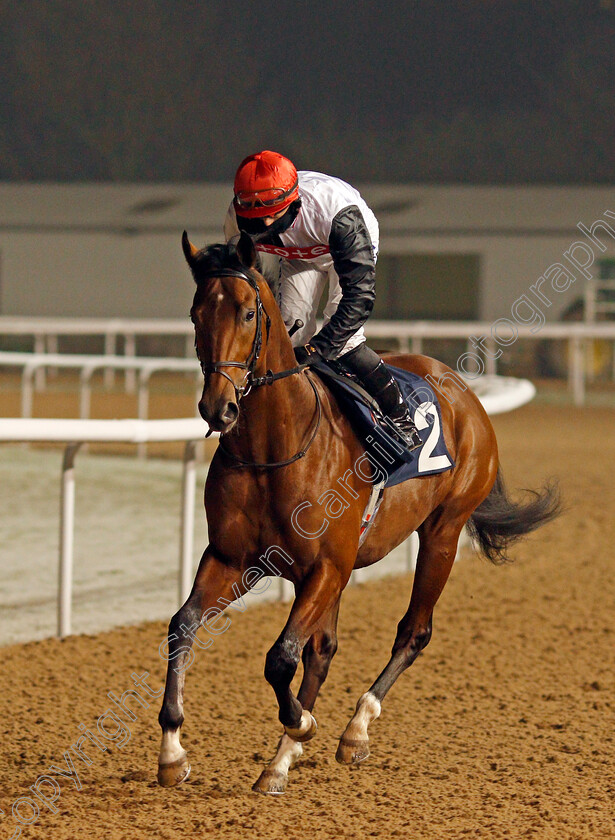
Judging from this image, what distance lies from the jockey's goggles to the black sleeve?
178 millimetres

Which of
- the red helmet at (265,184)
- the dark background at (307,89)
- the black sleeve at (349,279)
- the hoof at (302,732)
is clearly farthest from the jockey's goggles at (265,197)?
the dark background at (307,89)

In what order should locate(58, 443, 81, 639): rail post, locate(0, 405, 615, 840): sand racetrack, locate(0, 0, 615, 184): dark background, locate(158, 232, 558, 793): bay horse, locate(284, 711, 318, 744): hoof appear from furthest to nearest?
locate(0, 0, 615, 184): dark background, locate(58, 443, 81, 639): rail post, locate(284, 711, 318, 744): hoof, locate(0, 405, 615, 840): sand racetrack, locate(158, 232, 558, 793): bay horse

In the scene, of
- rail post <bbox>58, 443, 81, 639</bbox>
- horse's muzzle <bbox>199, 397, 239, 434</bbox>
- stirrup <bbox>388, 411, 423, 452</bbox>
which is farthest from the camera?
rail post <bbox>58, 443, 81, 639</bbox>

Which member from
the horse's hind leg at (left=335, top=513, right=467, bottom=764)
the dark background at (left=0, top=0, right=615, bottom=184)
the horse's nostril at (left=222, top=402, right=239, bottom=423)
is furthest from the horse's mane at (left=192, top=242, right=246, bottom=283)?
the dark background at (left=0, top=0, right=615, bottom=184)

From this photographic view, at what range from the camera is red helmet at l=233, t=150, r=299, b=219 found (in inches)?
122

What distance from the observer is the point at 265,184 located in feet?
10.2

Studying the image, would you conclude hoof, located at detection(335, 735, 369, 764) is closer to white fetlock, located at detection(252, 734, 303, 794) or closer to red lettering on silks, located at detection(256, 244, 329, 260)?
white fetlock, located at detection(252, 734, 303, 794)

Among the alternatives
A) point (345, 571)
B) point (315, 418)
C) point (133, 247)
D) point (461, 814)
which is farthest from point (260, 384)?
point (133, 247)

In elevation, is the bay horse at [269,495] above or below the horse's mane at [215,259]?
below

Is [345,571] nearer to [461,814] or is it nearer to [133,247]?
[461,814]

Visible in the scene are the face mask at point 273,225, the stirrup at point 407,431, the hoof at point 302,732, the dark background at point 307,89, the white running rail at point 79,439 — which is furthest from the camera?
the dark background at point 307,89

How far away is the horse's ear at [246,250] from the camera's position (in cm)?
289

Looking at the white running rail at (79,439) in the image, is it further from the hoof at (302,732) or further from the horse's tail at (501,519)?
the hoof at (302,732)

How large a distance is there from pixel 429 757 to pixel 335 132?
128 ft
